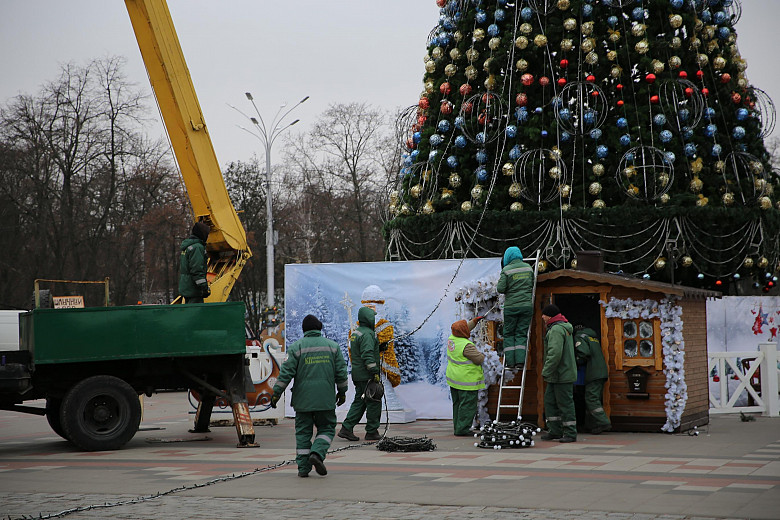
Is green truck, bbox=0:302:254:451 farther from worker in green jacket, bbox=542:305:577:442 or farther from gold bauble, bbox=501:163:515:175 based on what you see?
gold bauble, bbox=501:163:515:175

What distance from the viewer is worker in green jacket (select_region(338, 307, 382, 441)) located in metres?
14.1

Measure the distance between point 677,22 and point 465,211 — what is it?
21.5 feet

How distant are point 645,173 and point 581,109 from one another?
6.67 feet

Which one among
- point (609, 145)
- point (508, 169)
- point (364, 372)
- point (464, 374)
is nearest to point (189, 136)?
point (364, 372)

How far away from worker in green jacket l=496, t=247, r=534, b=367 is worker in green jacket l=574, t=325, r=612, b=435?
0.81 meters

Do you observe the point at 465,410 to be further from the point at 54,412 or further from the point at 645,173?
the point at 645,173

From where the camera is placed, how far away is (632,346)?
14.8 m

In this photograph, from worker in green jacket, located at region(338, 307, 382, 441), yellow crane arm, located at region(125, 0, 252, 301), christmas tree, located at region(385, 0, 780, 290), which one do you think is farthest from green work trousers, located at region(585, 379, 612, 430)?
christmas tree, located at region(385, 0, 780, 290)

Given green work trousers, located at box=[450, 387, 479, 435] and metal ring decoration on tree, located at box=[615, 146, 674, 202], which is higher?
metal ring decoration on tree, located at box=[615, 146, 674, 202]

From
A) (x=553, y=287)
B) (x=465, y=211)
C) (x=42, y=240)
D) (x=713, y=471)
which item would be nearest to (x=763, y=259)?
(x=465, y=211)

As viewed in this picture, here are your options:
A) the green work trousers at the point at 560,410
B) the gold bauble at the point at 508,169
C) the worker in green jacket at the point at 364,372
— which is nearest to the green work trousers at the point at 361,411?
the worker in green jacket at the point at 364,372

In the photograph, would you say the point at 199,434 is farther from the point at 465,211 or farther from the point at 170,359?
the point at 465,211

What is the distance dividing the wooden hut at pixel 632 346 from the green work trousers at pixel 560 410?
1.07 meters

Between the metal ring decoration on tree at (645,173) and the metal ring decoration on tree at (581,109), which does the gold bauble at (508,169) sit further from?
the metal ring decoration on tree at (645,173)
